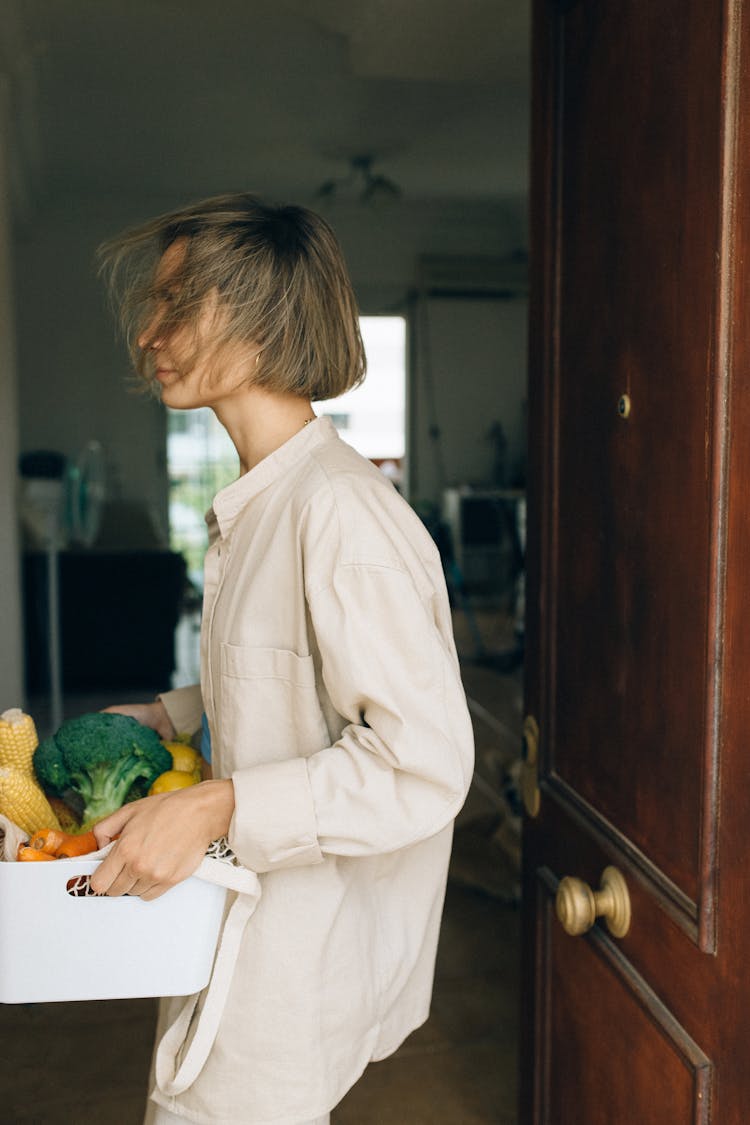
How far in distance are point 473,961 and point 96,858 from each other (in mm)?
2014

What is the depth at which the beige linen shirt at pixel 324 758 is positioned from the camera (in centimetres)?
97

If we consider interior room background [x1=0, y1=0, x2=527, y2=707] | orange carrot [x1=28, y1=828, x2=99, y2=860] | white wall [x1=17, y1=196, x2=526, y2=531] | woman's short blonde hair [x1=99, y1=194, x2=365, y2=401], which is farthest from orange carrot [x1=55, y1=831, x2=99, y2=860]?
white wall [x1=17, y1=196, x2=526, y2=531]

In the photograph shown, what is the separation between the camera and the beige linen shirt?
38.2 inches

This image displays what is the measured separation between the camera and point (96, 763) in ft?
3.87

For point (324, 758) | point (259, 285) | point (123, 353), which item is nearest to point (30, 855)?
point (324, 758)

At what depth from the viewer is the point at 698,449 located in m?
0.93

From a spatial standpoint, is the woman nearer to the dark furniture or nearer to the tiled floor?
the tiled floor

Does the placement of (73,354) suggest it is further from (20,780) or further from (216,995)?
(216,995)

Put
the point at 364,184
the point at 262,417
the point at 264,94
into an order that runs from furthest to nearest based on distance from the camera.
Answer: the point at 364,184, the point at 264,94, the point at 262,417

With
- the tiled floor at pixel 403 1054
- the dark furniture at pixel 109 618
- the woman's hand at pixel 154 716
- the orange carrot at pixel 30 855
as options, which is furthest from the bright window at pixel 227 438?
the orange carrot at pixel 30 855

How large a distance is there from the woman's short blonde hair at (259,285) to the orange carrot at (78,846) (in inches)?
19.8

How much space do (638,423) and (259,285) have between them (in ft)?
1.38

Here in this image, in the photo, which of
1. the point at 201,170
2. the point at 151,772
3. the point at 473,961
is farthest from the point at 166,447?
the point at 151,772

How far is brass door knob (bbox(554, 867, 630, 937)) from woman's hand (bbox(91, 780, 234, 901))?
44 cm
